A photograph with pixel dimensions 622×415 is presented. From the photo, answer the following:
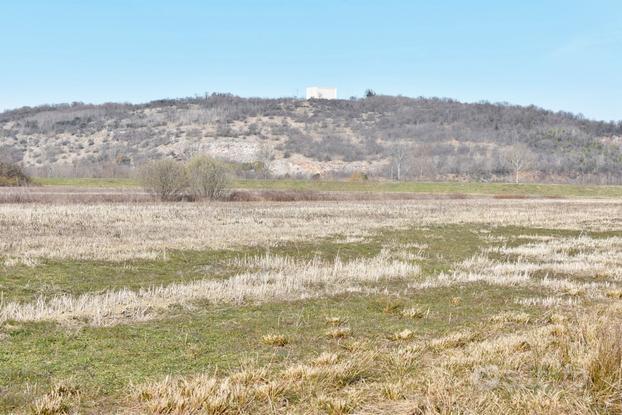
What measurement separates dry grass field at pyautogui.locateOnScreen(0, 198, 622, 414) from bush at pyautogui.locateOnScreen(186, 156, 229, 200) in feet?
103

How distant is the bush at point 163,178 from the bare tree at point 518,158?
8167cm

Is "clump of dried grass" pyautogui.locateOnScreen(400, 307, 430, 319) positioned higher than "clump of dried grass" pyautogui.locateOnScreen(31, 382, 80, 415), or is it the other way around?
"clump of dried grass" pyautogui.locateOnScreen(31, 382, 80, 415)

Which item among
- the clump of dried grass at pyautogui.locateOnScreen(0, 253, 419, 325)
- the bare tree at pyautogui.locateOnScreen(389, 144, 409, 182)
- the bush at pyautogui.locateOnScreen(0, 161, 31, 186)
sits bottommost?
the clump of dried grass at pyautogui.locateOnScreen(0, 253, 419, 325)

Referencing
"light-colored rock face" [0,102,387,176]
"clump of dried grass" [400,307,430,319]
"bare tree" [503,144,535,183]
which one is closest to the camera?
"clump of dried grass" [400,307,430,319]

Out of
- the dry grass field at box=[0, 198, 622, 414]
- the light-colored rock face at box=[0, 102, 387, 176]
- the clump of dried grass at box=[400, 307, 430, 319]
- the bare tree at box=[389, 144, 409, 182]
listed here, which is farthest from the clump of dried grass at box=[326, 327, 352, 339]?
the bare tree at box=[389, 144, 409, 182]

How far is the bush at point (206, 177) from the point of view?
56250 mm

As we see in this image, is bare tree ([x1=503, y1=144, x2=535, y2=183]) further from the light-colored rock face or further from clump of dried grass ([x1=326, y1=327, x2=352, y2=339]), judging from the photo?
clump of dried grass ([x1=326, y1=327, x2=352, y2=339])

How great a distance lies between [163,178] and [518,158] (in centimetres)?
9373

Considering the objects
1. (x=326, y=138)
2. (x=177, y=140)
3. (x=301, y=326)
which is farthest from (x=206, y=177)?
(x=326, y=138)

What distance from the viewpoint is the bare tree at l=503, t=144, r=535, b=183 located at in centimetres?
12466

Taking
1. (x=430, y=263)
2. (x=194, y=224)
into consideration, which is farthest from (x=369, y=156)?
(x=430, y=263)

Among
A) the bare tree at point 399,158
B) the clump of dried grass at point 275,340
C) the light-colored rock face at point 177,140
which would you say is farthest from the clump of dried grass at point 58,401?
the bare tree at point 399,158

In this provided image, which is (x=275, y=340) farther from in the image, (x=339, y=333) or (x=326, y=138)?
(x=326, y=138)

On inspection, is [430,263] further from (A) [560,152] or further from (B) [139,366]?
(A) [560,152]
